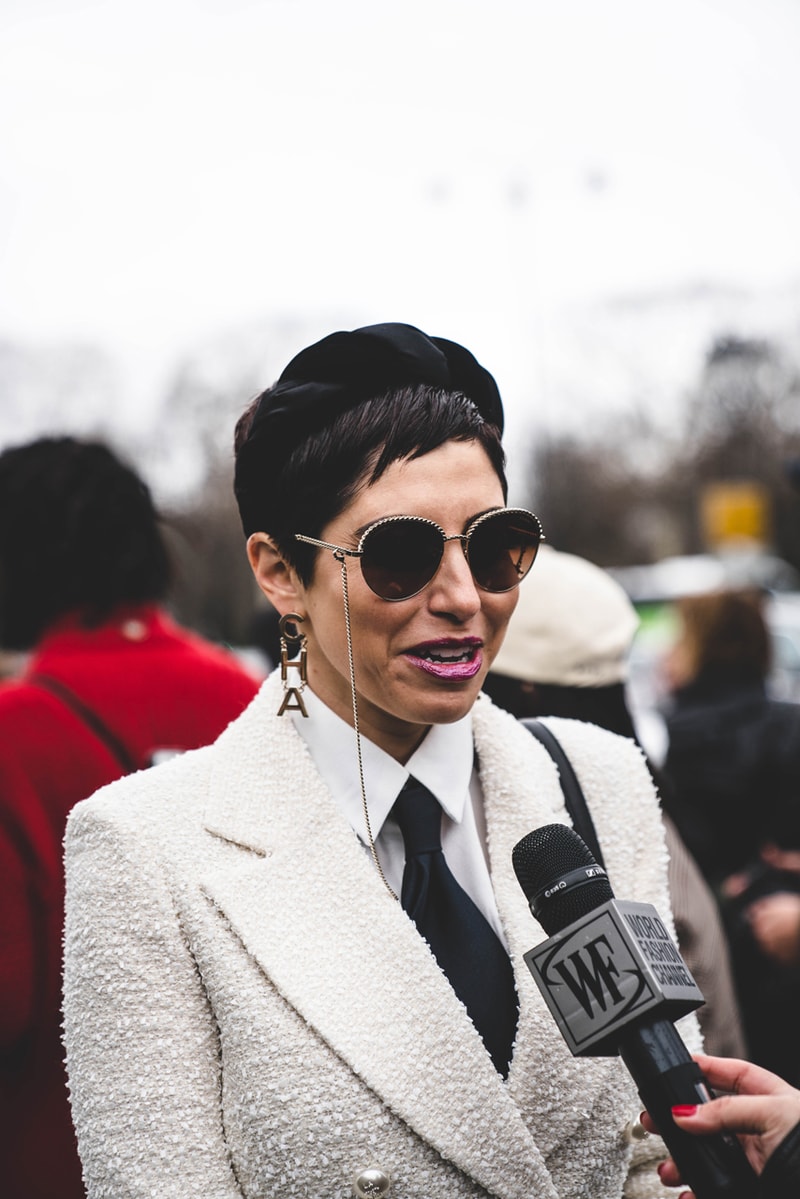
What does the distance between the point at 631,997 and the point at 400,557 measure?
715 mm

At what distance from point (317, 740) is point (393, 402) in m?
0.58

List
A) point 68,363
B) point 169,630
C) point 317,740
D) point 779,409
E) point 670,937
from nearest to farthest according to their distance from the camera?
point 670,937 < point 317,740 < point 169,630 < point 68,363 < point 779,409

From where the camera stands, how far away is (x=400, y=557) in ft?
6.07

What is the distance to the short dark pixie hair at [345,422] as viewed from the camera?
190cm

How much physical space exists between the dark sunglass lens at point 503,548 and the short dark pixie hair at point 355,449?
15 cm

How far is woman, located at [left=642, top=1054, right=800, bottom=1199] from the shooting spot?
1.36 meters

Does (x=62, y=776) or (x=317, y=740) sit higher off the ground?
(x=317, y=740)

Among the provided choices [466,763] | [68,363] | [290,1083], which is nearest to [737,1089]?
[290,1083]

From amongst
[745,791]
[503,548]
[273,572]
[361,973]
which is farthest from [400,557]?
[745,791]

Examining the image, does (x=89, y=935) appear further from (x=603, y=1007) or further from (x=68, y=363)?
(x=68, y=363)

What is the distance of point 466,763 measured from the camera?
6.93 ft

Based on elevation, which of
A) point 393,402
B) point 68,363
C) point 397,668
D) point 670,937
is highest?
point 393,402

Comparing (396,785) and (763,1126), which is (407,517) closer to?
(396,785)

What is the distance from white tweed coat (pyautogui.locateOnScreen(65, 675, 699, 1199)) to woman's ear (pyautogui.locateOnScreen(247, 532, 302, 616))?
309 mm
